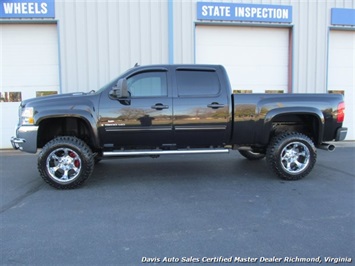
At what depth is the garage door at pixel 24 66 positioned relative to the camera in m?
9.20

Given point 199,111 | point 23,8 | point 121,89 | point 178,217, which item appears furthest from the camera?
point 23,8

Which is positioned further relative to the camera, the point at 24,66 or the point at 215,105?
the point at 24,66

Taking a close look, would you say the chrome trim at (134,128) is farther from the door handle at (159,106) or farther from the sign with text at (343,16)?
the sign with text at (343,16)

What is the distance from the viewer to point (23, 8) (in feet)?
28.8

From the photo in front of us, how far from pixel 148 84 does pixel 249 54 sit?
5.95m

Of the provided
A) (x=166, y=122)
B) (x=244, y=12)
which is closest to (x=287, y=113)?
(x=166, y=122)

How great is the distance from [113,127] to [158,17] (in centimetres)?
547

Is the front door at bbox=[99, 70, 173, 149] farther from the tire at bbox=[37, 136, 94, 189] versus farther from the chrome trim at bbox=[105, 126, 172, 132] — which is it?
the tire at bbox=[37, 136, 94, 189]

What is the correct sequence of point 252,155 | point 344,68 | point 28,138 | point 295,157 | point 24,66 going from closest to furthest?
1. point 28,138
2. point 295,157
3. point 252,155
4. point 24,66
5. point 344,68

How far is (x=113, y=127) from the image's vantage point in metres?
5.05

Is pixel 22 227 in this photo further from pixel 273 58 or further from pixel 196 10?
pixel 273 58

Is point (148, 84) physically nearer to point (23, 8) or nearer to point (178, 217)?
point (178, 217)

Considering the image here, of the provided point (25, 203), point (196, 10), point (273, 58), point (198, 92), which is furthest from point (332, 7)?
point (25, 203)

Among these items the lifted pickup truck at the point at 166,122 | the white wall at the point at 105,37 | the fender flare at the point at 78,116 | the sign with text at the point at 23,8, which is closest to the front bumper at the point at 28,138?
the lifted pickup truck at the point at 166,122
